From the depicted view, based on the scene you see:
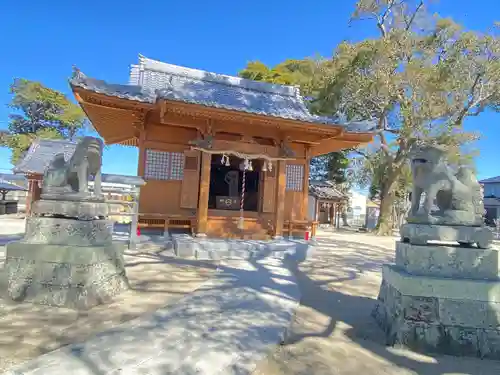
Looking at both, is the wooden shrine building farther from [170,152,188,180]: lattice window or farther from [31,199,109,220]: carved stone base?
[31,199,109,220]: carved stone base

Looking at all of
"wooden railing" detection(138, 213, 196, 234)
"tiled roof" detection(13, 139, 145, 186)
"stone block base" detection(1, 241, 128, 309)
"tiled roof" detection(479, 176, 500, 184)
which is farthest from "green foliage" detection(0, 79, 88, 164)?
"tiled roof" detection(479, 176, 500, 184)

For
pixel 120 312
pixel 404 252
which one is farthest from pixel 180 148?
pixel 404 252

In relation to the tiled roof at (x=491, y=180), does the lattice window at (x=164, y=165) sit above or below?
below

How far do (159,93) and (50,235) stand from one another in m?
4.44

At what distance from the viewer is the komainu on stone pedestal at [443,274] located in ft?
11.8

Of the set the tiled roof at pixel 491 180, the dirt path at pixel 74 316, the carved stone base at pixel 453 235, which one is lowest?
the dirt path at pixel 74 316

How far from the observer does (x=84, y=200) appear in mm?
4582

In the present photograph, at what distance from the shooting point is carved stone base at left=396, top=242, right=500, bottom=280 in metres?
3.78

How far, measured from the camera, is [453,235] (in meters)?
3.88

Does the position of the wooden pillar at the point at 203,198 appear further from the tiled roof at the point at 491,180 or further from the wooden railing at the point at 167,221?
the tiled roof at the point at 491,180

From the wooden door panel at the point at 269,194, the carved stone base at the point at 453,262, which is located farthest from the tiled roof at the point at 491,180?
the carved stone base at the point at 453,262

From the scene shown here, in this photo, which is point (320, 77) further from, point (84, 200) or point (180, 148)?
point (84, 200)

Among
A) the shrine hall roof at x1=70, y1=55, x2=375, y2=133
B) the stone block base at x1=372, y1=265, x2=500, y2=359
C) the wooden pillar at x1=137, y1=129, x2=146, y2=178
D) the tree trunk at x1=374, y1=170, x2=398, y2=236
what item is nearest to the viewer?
the stone block base at x1=372, y1=265, x2=500, y2=359

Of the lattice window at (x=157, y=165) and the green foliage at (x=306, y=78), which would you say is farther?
the green foliage at (x=306, y=78)
